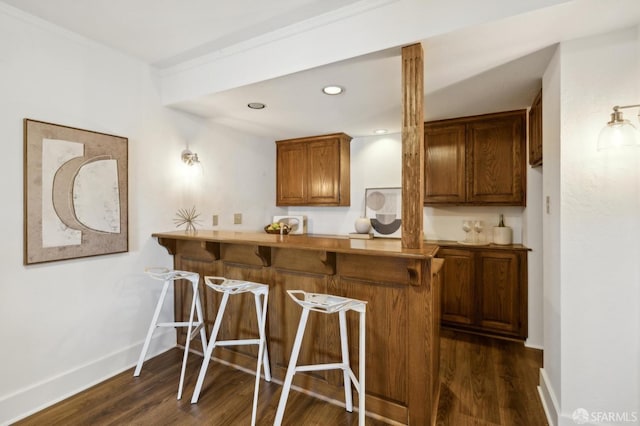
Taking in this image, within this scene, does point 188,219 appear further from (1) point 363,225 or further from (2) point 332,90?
(1) point 363,225

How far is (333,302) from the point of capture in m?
1.68

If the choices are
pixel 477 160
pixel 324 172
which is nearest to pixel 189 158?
pixel 324 172

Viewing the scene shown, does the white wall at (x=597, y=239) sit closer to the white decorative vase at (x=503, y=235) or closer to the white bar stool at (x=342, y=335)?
the white bar stool at (x=342, y=335)

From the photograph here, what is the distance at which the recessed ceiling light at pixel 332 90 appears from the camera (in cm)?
242

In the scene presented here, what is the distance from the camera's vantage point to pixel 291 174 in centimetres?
436

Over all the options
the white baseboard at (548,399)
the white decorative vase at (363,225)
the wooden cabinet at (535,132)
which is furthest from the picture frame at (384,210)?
the white baseboard at (548,399)

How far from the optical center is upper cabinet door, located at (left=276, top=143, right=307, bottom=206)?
168 inches

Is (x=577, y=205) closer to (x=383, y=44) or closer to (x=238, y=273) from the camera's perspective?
(x=383, y=44)

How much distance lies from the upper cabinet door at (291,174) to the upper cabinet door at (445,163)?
1662 mm

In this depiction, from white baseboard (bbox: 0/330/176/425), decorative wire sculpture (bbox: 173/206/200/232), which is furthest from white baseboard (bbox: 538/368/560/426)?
decorative wire sculpture (bbox: 173/206/200/232)

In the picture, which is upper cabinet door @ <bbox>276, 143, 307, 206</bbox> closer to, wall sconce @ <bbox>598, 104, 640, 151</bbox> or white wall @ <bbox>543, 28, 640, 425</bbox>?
white wall @ <bbox>543, 28, 640, 425</bbox>

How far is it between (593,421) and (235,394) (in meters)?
2.18

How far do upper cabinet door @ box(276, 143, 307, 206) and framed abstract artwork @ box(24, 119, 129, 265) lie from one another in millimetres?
2194

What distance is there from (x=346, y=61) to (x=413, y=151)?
2.51ft
